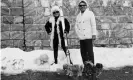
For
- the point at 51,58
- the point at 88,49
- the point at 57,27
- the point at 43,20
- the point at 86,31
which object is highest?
the point at 43,20

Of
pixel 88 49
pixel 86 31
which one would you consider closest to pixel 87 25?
pixel 86 31

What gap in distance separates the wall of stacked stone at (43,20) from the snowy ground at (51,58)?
1.20ft

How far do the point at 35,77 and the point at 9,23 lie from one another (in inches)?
112

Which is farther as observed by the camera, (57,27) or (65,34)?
(65,34)

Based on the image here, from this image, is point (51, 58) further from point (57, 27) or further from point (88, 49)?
point (88, 49)

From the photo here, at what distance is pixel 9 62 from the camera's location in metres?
7.22

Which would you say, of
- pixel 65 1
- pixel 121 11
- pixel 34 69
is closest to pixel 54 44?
pixel 34 69

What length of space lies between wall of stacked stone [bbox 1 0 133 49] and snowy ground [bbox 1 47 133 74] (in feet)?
1.20

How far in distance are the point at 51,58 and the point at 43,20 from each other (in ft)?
4.65

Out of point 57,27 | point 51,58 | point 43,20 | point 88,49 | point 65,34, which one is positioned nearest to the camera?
point 88,49

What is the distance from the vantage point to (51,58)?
760cm

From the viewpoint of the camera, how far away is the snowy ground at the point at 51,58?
273 inches

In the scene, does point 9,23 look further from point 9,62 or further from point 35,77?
point 35,77

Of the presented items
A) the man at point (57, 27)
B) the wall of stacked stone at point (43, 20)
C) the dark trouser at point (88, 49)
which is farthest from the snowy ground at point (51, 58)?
the dark trouser at point (88, 49)
